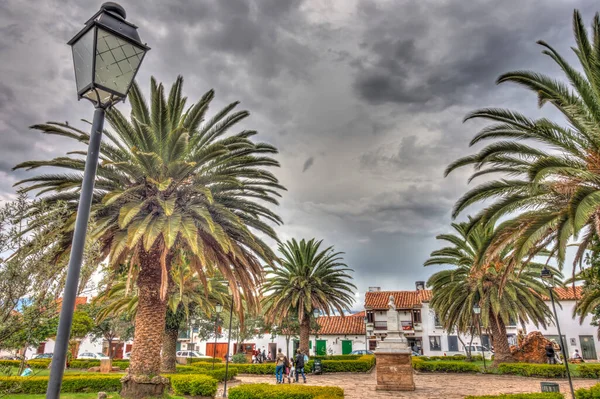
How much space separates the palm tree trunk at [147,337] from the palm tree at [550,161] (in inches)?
386

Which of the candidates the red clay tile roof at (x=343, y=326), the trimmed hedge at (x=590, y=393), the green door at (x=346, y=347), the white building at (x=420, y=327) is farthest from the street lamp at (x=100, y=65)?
the green door at (x=346, y=347)

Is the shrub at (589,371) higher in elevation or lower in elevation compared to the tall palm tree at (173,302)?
lower

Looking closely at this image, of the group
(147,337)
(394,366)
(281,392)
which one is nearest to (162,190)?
(147,337)

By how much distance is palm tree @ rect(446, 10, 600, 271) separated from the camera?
30.6 ft

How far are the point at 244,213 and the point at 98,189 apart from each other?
4.91 metres

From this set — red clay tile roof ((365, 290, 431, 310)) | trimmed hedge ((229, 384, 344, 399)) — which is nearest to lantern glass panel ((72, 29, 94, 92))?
trimmed hedge ((229, 384, 344, 399))

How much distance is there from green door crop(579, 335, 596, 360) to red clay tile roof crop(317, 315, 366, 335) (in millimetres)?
23057

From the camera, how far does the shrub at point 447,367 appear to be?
2733 cm

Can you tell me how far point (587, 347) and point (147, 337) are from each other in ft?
151

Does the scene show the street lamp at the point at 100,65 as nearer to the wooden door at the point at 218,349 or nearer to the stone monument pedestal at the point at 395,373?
the stone monument pedestal at the point at 395,373

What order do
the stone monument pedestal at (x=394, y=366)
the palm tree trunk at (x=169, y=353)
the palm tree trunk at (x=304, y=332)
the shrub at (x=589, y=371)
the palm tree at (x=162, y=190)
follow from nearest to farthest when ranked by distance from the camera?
1. the palm tree at (x=162, y=190)
2. the stone monument pedestal at (x=394, y=366)
3. the palm tree trunk at (x=169, y=353)
4. the shrub at (x=589, y=371)
5. the palm tree trunk at (x=304, y=332)

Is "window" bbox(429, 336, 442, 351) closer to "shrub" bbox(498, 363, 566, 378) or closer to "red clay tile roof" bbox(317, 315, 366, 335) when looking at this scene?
"red clay tile roof" bbox(317, 315, 366, 335)

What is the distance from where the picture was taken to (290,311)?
29.5 m

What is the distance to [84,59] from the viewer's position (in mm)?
4027
